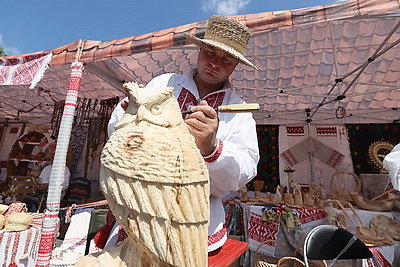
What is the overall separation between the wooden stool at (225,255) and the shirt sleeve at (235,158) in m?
0.17

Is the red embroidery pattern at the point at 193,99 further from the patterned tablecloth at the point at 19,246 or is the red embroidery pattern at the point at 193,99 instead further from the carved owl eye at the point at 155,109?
the patterned tablecloth at the point at 19,246

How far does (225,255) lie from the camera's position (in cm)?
60

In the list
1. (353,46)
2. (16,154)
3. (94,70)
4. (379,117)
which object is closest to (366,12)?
(353,46)

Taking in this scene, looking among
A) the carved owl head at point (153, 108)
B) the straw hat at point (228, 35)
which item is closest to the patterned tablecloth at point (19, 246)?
the carved owl head at point (153, 108)

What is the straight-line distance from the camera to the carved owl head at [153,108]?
15.5 inches

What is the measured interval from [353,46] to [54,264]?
3845mm

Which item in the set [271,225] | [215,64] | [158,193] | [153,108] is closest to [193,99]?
[215,64]

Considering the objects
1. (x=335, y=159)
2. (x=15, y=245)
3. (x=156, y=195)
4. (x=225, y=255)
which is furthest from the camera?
(x=335, y=159)

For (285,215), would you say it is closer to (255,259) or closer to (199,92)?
(255,259)

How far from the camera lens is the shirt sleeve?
21.3 inches

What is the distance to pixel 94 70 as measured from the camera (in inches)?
100

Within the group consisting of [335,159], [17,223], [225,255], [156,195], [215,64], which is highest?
[215,64]

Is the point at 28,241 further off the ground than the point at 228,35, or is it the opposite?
the point at 228,35

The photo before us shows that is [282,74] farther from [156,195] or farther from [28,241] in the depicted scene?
[28,241]
